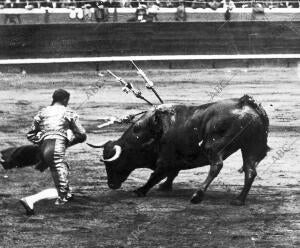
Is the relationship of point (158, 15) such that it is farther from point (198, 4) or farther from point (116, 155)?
point (116, 155)

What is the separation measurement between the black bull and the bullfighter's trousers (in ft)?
3.68

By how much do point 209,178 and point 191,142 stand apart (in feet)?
2.30

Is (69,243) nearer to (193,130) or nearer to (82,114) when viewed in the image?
(193,130)

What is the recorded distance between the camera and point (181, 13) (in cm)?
2773

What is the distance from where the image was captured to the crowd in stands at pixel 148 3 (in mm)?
27219

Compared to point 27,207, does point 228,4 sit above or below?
below

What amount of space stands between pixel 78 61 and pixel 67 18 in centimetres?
203

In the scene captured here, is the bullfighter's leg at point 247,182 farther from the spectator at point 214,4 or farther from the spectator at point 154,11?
the spectator at point 214,4

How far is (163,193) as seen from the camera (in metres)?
10.8

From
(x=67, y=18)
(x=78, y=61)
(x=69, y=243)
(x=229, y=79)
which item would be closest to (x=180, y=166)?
(x=69, y=243)

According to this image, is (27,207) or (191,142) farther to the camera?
(191,142)

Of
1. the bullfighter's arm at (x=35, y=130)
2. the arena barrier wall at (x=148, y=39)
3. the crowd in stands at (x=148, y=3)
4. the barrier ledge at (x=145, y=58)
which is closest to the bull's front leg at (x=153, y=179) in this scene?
the bullfighter's arm at (x=35, y=130)

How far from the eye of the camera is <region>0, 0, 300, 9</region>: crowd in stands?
27219 millimetres

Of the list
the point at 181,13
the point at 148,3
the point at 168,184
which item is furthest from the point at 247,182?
the point at 148,3
